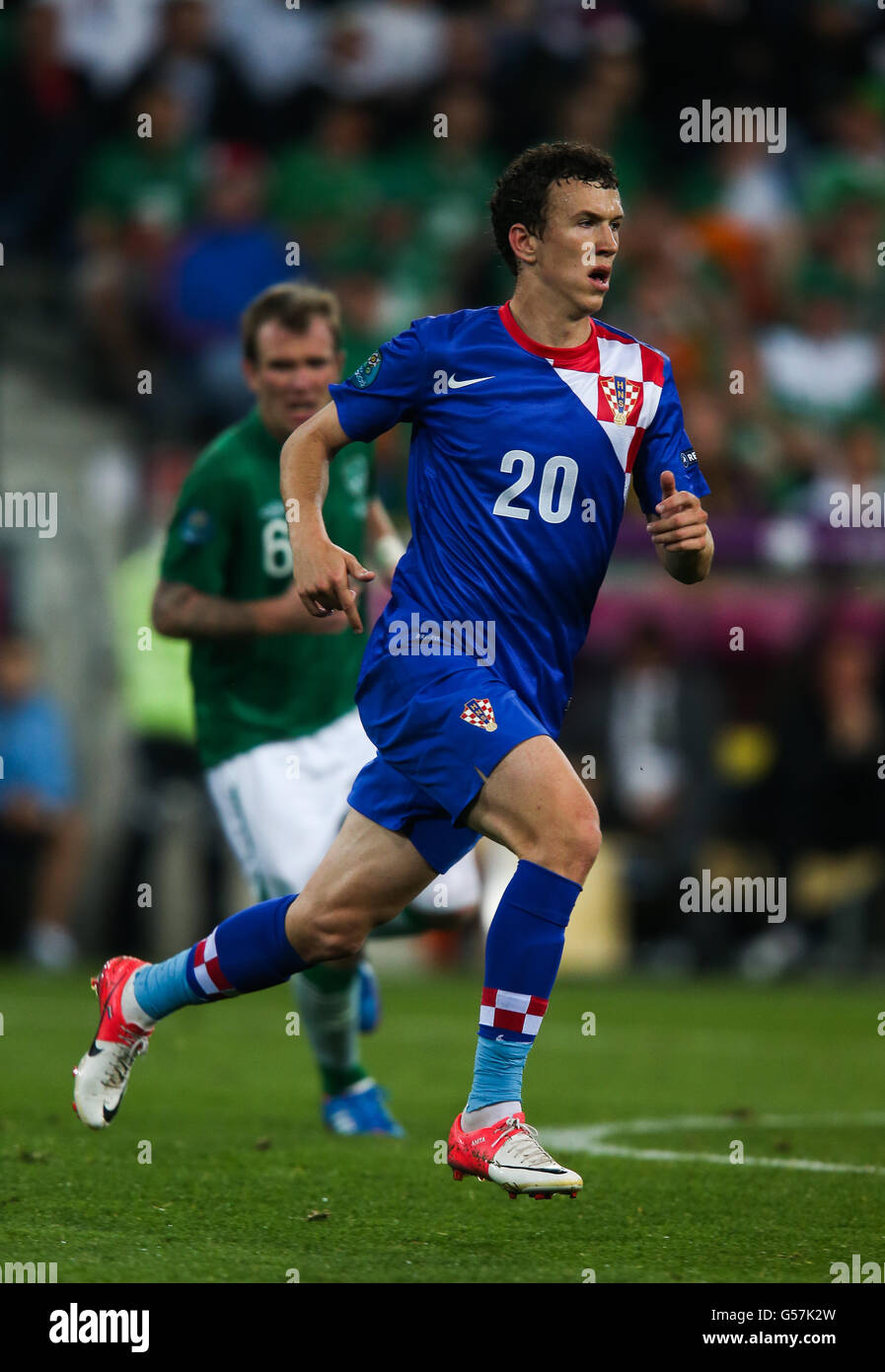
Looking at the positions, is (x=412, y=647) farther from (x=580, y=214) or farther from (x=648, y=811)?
(x=648, y=811)

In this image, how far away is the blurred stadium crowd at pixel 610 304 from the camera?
42.7 feet

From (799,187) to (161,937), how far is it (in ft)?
Answer: 24.2

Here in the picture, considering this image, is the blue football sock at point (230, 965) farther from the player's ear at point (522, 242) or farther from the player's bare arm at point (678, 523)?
the player's ear at point (522, 242)

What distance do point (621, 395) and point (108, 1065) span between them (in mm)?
2176

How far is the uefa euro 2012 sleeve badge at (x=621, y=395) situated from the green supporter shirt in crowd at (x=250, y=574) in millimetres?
1837

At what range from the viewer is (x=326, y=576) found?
15.7 feet

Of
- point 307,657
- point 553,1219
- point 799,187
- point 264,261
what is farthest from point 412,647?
point 799,187

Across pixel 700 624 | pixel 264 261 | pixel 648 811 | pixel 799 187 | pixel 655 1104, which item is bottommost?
pixel 655 1104

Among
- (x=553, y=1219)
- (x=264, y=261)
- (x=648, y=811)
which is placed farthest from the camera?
(x=264, y=261)

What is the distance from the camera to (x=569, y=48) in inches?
626

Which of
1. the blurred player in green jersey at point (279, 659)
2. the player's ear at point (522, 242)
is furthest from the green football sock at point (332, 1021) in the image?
the player's ear at point (522, 242)
